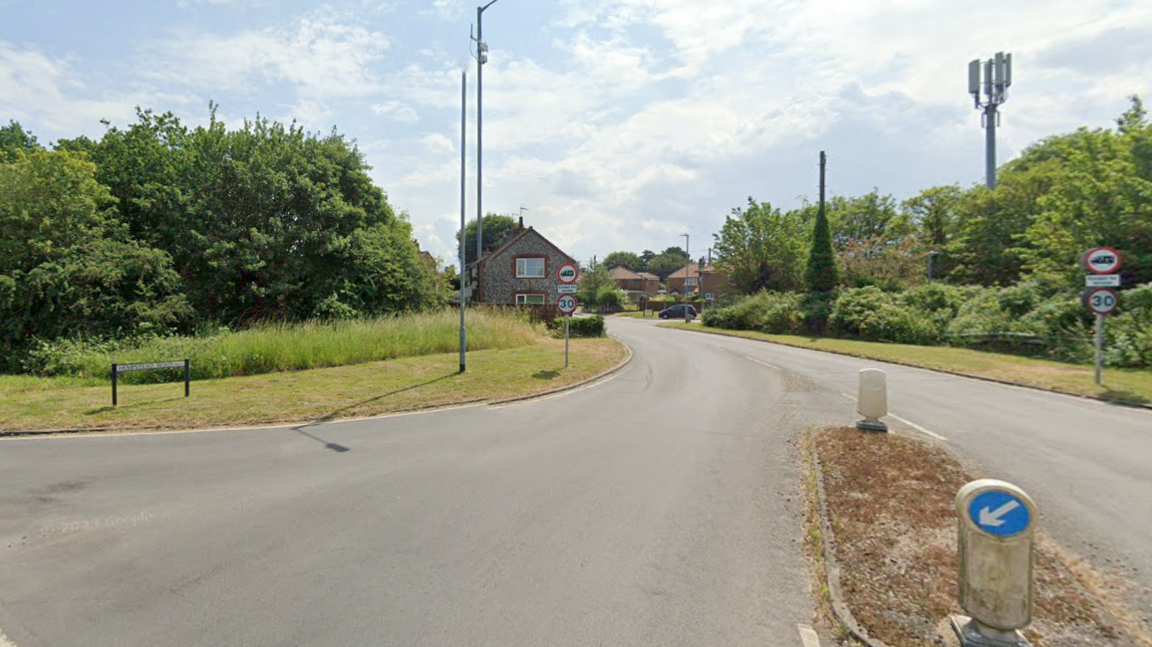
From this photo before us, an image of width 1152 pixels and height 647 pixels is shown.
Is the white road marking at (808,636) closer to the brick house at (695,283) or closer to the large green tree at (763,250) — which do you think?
the large green tree at (763,250)

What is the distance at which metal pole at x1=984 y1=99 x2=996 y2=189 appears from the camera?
5481 cm

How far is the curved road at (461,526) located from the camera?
3445mm

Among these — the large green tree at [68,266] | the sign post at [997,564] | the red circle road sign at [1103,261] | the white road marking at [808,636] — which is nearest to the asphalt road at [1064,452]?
the sign post at [997,564]

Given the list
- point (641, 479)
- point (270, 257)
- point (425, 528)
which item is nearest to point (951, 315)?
point (641, 479)

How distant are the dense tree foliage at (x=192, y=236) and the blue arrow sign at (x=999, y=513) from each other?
22.5 metres

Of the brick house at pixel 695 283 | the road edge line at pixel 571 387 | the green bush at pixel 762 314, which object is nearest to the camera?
the road edge line at pixel 571 387

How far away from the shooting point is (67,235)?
19453mm

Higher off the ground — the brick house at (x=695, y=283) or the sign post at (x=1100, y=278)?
the brick house at (x=695, y=283)

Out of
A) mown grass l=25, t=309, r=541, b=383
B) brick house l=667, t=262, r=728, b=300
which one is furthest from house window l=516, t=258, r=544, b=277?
brick house l=667, t=262, r=728, b=300

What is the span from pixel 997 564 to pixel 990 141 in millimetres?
68883

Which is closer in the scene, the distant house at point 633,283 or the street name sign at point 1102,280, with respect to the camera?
the street name sign at point 1102,280

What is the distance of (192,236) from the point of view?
21531mm

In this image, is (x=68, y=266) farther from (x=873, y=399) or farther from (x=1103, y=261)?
(x=1103, y=261)

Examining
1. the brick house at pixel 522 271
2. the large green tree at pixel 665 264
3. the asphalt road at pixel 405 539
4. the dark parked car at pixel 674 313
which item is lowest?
the asphalt road at pixel 405 539
